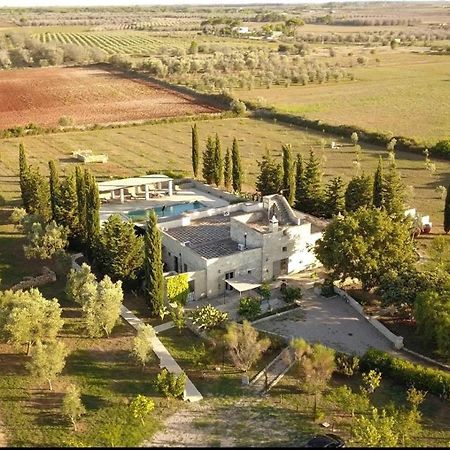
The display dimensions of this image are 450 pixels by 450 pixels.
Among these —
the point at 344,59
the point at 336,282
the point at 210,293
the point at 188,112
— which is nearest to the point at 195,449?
the point at 210,293

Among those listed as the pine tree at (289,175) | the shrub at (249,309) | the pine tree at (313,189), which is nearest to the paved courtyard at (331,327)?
the shrub at (249,309)

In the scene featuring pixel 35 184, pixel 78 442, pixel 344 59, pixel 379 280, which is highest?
pixel 344 59

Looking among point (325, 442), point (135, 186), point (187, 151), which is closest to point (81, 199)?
point (135, 186)

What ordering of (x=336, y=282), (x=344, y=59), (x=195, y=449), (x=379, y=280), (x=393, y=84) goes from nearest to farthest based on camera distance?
1. (x=195, y=449)
2. (x=379, y=280)
3. (x=336, y=282)
4. (x=393, y=84)
5. (x=344, y=59)

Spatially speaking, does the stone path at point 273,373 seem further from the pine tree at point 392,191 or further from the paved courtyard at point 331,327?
the pine tree at point 392,191

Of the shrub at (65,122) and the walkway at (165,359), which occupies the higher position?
the shrub at (65,122)

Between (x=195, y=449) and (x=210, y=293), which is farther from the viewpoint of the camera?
(x=210, y=293)

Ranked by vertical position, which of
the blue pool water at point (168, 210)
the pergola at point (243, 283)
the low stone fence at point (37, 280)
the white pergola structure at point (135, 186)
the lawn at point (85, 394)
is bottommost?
the lawn at point (85, 394)

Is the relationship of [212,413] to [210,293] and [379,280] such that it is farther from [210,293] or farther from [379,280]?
[379,280]
